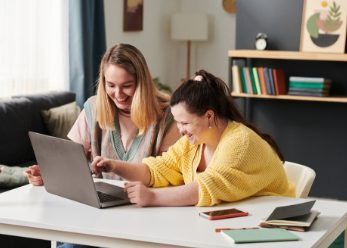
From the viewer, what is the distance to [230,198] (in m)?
1.49

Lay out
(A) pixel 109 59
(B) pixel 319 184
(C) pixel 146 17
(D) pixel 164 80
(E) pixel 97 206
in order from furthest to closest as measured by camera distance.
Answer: (D) pixel 164 80 < (C) pixel 146 17 < (B) pixel 319 184 < (A) pixel 109 59 < (E) pixel 97 206

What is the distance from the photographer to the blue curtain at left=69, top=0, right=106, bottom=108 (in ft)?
12.6

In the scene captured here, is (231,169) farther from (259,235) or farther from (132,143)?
(132,143)

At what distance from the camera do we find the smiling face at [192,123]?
1.56m

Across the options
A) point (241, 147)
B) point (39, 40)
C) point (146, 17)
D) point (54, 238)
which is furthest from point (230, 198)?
point (146, 17)

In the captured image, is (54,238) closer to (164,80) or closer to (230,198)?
(230,198)

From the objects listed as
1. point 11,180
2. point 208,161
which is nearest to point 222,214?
point 208,161

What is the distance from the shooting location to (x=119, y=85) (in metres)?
1.93

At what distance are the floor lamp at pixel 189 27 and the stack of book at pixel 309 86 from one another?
2.02 m

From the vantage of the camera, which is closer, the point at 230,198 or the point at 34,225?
the point at 34,225

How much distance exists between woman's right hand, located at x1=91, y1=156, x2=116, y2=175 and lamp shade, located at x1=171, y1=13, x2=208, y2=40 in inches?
158

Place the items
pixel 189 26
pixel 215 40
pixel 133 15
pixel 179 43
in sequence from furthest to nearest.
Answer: pixel 179 43, pixel 215 40, pixel 189 26, pixel 133 15

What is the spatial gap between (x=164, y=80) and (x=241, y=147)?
439 centimetres

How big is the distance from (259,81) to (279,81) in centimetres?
15
